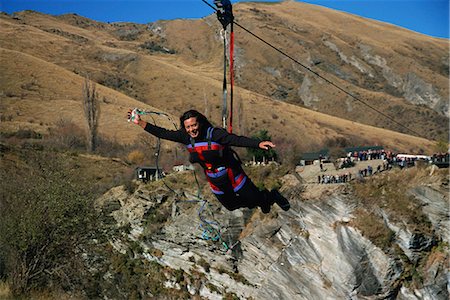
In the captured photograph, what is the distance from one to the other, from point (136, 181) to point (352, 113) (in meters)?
95.1

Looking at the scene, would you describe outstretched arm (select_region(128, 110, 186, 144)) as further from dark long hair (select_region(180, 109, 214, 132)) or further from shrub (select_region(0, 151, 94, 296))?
shrub (select_region(0, 151, 94, 296))

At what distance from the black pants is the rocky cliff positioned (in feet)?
84.4

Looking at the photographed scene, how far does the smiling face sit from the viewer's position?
8.95 m

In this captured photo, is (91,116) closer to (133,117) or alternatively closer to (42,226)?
(42,226)

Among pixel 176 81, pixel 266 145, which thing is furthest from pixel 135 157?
pixel 266 145

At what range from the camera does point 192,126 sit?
29.5ft

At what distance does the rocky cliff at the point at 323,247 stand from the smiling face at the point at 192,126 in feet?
88.5

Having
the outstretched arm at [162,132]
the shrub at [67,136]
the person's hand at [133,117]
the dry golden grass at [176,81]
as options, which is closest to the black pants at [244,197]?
the outstretched arm at [162,132]

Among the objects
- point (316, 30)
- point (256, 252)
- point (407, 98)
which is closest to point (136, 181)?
point (256, 252)

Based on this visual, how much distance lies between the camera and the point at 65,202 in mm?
21891

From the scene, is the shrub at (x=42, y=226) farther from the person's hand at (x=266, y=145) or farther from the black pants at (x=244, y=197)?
the person's hand at (x=266, y=145)

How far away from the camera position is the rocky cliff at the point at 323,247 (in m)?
36.7

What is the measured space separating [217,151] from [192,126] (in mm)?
700

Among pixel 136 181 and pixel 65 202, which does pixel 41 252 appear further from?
pixel 136 181
